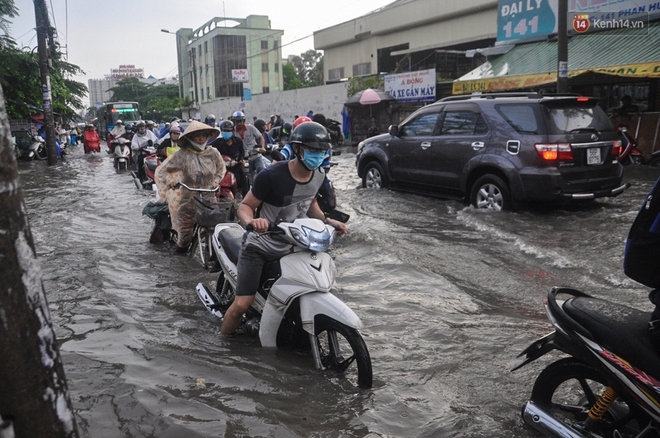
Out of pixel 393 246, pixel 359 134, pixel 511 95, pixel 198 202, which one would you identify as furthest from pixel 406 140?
pixel 359 134

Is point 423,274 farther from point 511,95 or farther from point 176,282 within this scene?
point 511,95

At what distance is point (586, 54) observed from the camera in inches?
600

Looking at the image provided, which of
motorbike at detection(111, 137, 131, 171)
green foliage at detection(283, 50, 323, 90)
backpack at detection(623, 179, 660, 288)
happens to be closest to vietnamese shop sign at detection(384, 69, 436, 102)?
Result: motorbike at detection(111, 137, 131, 171)

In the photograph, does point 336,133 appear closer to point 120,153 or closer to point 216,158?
point 120,153

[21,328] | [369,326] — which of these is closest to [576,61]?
[369,326]

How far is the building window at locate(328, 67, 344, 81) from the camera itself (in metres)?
40.5

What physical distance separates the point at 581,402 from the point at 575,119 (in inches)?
245

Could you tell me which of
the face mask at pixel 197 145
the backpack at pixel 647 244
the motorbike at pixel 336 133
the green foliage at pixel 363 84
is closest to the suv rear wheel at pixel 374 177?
the face mask at pixel 197 145

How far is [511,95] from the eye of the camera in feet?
30.1

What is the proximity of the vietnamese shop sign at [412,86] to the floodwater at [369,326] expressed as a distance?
13.9 meters

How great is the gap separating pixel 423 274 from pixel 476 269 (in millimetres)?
621

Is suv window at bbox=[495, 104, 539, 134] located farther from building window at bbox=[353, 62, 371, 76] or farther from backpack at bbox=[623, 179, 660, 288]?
building window at bbox=[353, 62, 371, 76]

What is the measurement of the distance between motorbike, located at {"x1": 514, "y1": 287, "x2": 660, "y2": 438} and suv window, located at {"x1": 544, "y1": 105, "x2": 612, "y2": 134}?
19.1 feet

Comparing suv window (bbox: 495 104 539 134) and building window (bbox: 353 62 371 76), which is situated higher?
building window (bbox: 353 62 371 76)
